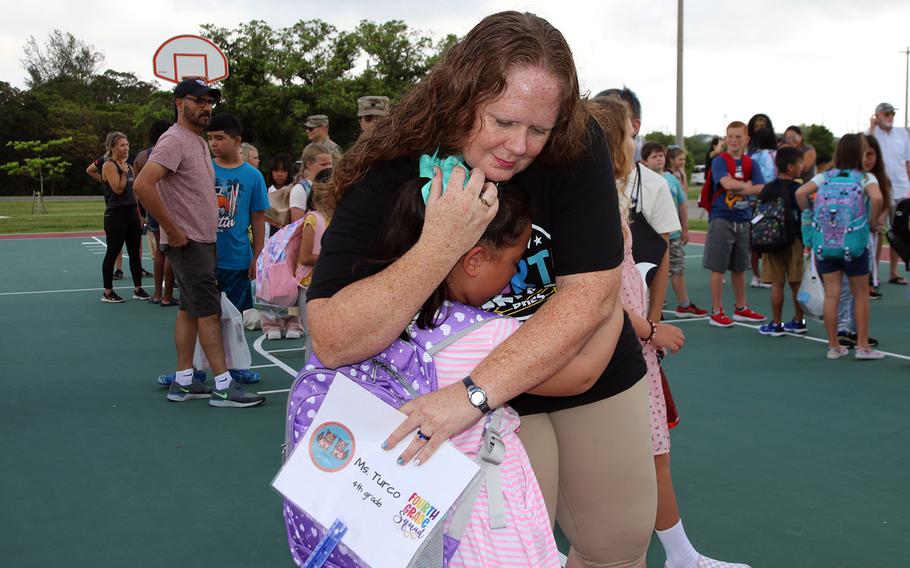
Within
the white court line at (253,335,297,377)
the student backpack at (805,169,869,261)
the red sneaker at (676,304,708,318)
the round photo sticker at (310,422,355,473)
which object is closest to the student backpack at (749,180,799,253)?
the student backpack at (805,169,869,261)

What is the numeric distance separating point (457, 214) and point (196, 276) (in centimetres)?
441

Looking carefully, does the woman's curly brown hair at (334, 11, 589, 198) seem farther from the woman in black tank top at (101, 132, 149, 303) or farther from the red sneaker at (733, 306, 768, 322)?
the woman in black tank top at (101, 132, 149, 303)

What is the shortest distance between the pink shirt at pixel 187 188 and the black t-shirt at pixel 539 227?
4128mm

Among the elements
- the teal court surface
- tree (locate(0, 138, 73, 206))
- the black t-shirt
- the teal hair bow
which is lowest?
the teal court surface

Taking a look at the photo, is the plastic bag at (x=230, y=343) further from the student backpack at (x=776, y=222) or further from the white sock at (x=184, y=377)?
the student backpack at (x=776, y=222)

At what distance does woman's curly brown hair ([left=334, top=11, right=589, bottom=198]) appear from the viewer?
1.74 meters

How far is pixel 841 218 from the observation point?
22.0 feet

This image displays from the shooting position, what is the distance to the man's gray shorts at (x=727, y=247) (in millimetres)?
8828

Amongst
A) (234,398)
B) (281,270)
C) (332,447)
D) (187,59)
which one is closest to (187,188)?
(281,270)

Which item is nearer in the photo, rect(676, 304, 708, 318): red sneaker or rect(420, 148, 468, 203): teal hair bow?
rect(420, 148, 468, 203): teal hair bow

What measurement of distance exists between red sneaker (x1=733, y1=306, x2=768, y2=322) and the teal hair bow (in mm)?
7573

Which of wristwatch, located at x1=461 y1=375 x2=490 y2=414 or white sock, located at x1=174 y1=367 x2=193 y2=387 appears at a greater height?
wristwatch, located at x1=461 y1=375 x2=490 y2=414

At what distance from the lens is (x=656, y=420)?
3.19m

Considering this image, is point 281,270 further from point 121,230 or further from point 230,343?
point 121,230
